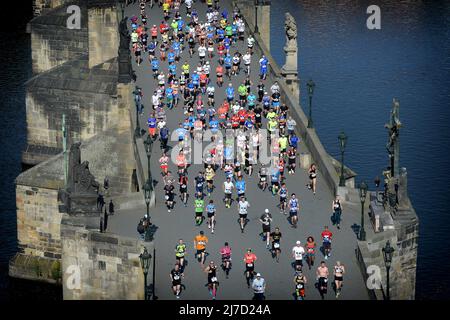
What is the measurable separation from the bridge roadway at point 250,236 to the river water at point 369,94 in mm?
13325

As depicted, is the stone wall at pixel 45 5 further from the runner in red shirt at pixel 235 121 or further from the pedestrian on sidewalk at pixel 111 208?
the pedestrian on sidewalk at pixel 111 208

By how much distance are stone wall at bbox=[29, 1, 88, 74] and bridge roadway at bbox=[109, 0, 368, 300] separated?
1242 inches

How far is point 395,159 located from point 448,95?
54372 mm

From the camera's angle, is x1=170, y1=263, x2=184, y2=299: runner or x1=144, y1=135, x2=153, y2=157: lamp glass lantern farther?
x1=144, y1=135, x2=153, y2=157: lamp glass lantern

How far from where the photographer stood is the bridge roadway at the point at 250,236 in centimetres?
8550

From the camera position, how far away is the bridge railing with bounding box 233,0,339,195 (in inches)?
3857

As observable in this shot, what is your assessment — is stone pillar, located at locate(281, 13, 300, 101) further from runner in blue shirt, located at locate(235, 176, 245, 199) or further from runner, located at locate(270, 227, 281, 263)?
runner, located at locate(270, 227, 281, 263)

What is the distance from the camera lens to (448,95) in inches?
5748

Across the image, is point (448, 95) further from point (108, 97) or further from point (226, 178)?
point (226, 178)

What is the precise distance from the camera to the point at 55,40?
443ft

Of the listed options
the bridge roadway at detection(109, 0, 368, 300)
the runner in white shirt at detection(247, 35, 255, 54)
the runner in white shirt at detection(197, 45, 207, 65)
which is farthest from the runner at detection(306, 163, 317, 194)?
the runner in white shirt at detection(247, 35, 255, 54)

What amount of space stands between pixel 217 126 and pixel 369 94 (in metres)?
41.5

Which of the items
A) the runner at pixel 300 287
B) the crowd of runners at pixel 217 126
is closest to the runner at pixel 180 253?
the crowd of runners at pixel 217 126

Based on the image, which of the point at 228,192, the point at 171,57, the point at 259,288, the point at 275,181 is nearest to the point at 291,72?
the point at 171,57
